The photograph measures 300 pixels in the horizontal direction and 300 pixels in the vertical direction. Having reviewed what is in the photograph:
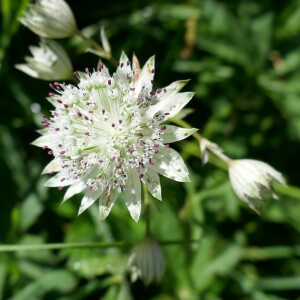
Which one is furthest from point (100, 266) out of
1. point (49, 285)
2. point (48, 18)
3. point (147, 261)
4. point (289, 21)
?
point (289, 21)

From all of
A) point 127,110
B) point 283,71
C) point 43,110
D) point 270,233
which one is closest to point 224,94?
point 283,71

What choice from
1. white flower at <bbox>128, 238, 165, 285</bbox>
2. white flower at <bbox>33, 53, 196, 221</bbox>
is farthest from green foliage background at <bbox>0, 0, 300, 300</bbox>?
white flower at <bbox>33, 53, 196, 221</bbox>

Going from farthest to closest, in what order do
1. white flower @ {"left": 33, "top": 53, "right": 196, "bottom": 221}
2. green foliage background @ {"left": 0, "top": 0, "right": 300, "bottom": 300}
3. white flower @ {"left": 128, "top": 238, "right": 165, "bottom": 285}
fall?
green foliage background @ {"left": 0, "top": 0, "right": 300, "bottom": 300} < white flower @ {"left": 128, "top": 238, "right": 165, "bottom": 285} < white flower @ {"left": 33, "top": 53, "right": 196, "bottom": 221}

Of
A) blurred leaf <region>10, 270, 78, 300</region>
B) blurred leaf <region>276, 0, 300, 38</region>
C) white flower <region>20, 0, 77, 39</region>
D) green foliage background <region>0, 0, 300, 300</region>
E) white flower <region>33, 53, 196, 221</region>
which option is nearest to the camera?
white flower <region>33, 53, 196, 221</region>

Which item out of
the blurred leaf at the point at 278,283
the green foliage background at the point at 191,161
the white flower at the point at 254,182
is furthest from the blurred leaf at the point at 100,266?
the white flower at the point at 254,182

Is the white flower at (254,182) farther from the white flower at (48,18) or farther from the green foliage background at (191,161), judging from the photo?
the white flower at (48,18)

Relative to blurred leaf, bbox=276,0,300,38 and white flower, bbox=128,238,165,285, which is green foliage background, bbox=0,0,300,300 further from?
white flower, bbox=128,238,165,285

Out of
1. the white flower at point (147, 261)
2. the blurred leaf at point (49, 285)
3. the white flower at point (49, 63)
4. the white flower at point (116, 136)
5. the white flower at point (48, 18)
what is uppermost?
the white flower at point (48, 18)
